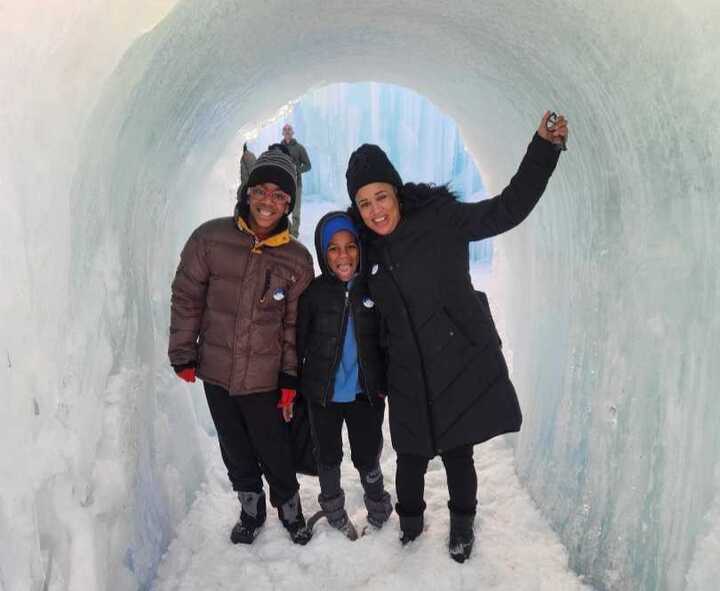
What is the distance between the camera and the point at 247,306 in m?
2.31

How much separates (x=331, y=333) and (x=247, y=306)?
34 cm

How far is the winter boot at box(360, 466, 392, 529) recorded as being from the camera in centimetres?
265

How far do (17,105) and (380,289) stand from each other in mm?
1271

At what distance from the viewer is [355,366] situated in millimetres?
2428

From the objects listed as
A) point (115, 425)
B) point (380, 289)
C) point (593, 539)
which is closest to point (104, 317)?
point (115, 425)

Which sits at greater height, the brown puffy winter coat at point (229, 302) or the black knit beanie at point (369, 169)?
the black knit beanie at point (369, 169)

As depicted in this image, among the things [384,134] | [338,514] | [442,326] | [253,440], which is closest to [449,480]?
[338,514]

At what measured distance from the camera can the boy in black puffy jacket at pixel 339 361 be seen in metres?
2.30

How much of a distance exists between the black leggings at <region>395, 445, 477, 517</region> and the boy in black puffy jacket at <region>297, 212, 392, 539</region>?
218 millimetres

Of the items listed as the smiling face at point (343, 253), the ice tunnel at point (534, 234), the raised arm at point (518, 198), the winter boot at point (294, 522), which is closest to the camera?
the ice tunnel at point (534, 234)

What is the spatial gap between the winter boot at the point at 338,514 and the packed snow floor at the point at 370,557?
37 millimetres

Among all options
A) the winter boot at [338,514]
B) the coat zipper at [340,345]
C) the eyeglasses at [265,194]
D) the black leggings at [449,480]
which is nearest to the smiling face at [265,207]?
the eyeglasses at [265,194]

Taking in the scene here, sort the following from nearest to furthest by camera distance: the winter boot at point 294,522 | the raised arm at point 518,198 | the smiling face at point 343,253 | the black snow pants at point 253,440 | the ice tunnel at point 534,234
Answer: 1. the ice tunnel at point 534,234
2. the raised arm at point 518,198
3. the smiling face at point 343,253
4. the black snow pants at point 253,440
5. the winter boot at point 294,522

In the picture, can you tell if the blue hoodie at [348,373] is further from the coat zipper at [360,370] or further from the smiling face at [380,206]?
the smiling face at [380,206]
